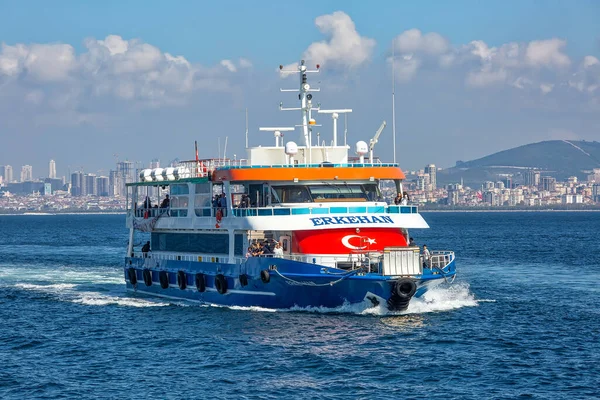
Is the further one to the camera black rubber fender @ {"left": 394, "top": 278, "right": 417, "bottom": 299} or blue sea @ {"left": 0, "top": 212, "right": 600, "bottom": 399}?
black rubber fender @ {"left": 394, "top": 278, "right": 417, "bottom": 299}

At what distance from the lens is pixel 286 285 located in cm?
4112

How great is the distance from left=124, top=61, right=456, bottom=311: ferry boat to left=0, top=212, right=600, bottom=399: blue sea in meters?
1.09

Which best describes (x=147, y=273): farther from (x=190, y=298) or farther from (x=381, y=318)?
A: (x=381, y=318)

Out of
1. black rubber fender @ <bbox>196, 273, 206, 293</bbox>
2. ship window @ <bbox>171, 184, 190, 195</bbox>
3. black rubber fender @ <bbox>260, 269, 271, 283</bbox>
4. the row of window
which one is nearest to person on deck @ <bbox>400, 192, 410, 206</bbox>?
the row of window

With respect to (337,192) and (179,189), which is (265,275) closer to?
(337,192)

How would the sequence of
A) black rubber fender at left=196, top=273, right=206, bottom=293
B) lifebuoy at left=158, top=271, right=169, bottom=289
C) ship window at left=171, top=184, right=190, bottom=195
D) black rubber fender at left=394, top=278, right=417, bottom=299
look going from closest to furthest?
black rubber fender at left=394, top=278, right=417, bottom=299
black rubber fender at left=196, top=273, right=206, bottom=293
ship window at left=171, top=184, right=190, bottom=195
lifebuoy at left=158, top=271, right=169, bottom=289

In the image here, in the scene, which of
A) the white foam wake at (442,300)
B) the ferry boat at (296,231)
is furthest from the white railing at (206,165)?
the white foam wake at (442,300)

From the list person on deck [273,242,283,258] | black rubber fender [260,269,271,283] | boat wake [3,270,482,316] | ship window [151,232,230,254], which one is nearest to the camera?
boat wake [3,270,482,316]

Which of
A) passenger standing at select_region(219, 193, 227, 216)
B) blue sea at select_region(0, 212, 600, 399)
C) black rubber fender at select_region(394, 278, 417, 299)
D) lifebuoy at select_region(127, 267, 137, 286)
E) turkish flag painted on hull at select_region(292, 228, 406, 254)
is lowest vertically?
blue sea at select_region(0, 212, 600, 399)

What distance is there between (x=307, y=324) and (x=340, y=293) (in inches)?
78.6

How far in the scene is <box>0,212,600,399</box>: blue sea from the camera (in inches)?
1187

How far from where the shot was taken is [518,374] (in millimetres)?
31500

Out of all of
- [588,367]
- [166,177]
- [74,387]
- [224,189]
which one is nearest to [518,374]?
[588,367]

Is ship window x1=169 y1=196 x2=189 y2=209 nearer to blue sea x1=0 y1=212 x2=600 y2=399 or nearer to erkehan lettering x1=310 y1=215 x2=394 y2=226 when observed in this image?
blue sea x1=0 y1=212 x2=600 y2=399
